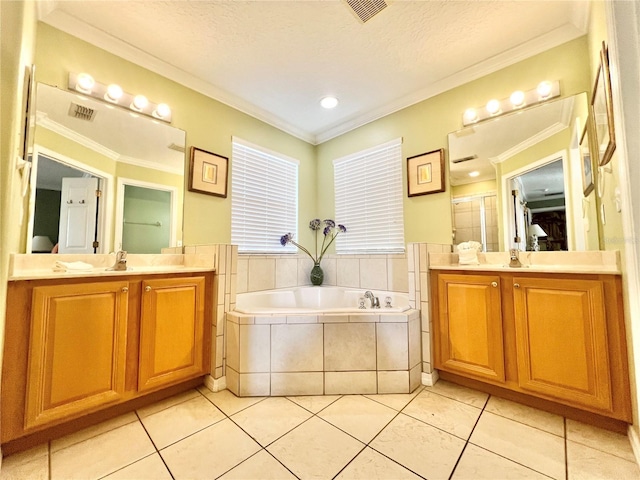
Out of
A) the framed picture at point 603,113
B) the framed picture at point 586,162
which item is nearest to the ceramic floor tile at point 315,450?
the framed picture at point 603,113

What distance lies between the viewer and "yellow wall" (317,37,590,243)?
1842 millimetres

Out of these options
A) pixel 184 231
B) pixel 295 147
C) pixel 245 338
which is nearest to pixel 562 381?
pixel 245 338

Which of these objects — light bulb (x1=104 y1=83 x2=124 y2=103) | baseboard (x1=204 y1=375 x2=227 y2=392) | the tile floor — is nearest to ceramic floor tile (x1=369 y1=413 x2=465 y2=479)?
the tile floor

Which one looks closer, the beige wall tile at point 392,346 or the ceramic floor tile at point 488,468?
the ceramic floor tile at point 488,468

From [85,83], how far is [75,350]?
5.56 ft

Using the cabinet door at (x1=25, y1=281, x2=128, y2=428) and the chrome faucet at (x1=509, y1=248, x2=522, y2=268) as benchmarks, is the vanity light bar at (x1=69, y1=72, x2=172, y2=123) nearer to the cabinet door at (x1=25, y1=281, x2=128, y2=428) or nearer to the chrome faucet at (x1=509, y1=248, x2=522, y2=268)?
the cabinet door at (x1=25, y1=281, x2=128, y2=428)

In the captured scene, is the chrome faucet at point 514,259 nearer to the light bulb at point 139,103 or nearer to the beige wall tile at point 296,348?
the beige wall tile at point 296,348

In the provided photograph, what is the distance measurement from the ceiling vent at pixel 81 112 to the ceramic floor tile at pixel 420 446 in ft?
8.55

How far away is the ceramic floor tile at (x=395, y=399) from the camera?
1636mm

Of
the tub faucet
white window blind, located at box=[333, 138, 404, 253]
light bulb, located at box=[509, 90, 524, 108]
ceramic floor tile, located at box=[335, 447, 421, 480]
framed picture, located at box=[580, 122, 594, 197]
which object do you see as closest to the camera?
ceramic floor tile, located at box=[335, 447, 421, 480]

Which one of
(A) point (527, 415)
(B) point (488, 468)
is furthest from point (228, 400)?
(A) point (527, 415)

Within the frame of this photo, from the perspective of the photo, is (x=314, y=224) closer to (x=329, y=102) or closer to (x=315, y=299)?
(x=315, y=299)

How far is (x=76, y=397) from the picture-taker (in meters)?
1.34

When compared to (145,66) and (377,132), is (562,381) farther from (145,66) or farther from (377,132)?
(145,66)
